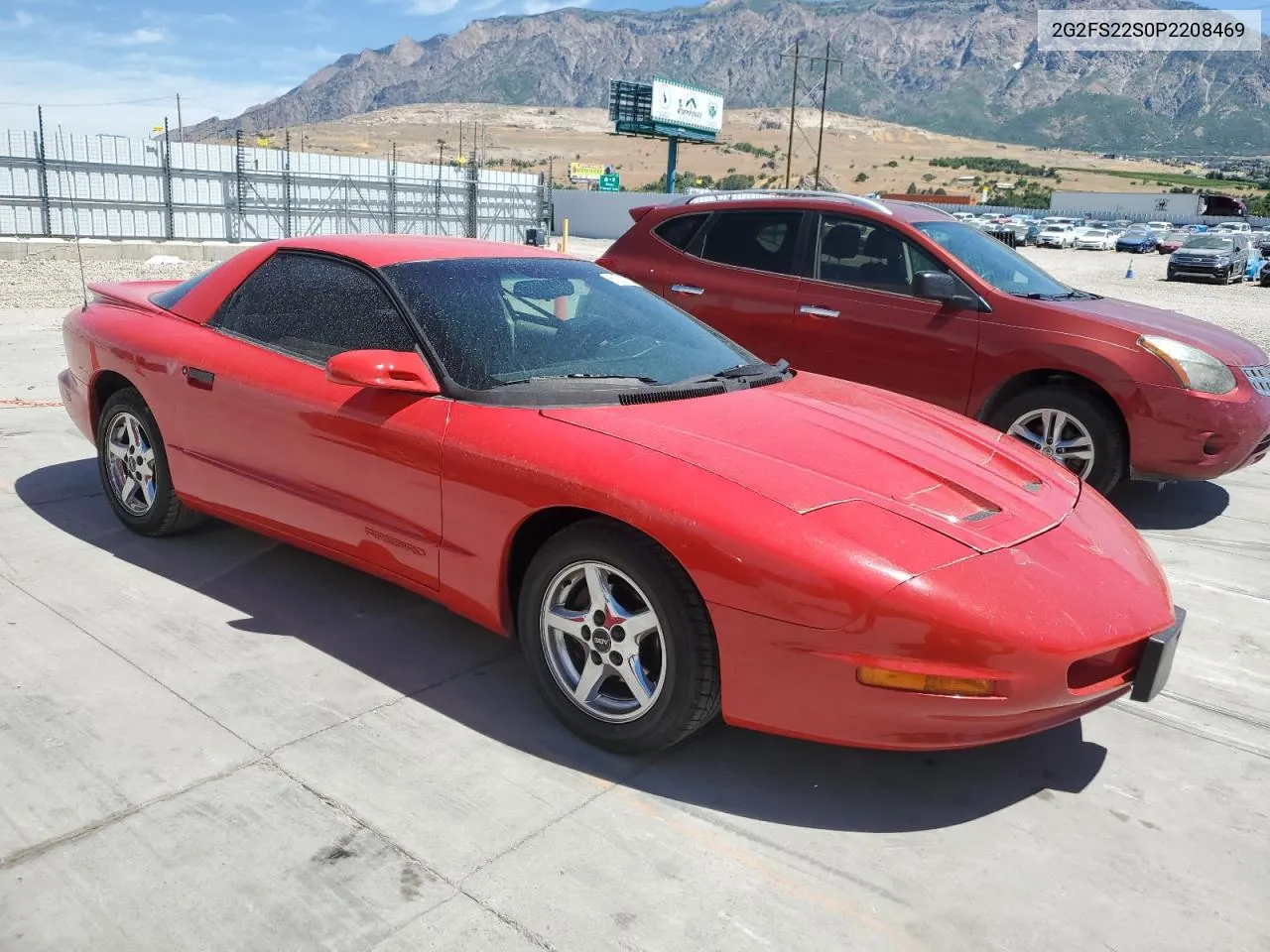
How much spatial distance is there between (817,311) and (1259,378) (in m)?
2.44

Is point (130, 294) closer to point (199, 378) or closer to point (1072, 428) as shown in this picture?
point (199, 378)

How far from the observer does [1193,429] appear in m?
5.34

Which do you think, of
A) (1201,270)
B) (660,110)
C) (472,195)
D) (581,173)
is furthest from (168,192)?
(581,173)

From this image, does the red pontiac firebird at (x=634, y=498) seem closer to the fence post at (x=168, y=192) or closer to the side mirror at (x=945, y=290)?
the side mirror at (x=945, y=290)

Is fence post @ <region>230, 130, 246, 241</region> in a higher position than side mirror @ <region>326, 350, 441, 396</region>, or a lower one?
higher

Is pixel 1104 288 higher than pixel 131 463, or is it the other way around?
pixel 1104 288

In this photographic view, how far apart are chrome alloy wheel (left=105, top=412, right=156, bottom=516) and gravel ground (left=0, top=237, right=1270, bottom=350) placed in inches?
150

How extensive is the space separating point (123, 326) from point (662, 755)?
3.13 m

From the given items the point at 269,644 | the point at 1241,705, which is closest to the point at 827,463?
the point at 1241,705

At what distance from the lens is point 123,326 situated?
4.52 m

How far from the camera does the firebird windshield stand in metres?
3.44

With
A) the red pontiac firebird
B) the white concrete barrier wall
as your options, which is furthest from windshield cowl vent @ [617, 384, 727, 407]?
the white concrete barrier wall

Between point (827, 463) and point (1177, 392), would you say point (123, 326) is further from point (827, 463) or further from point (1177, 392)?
point (1177, 392)

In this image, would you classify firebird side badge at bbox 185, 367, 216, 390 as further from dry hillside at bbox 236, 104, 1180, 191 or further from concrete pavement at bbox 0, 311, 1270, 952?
Result: dry hillside at bbox 236, 104, 1180, 191
